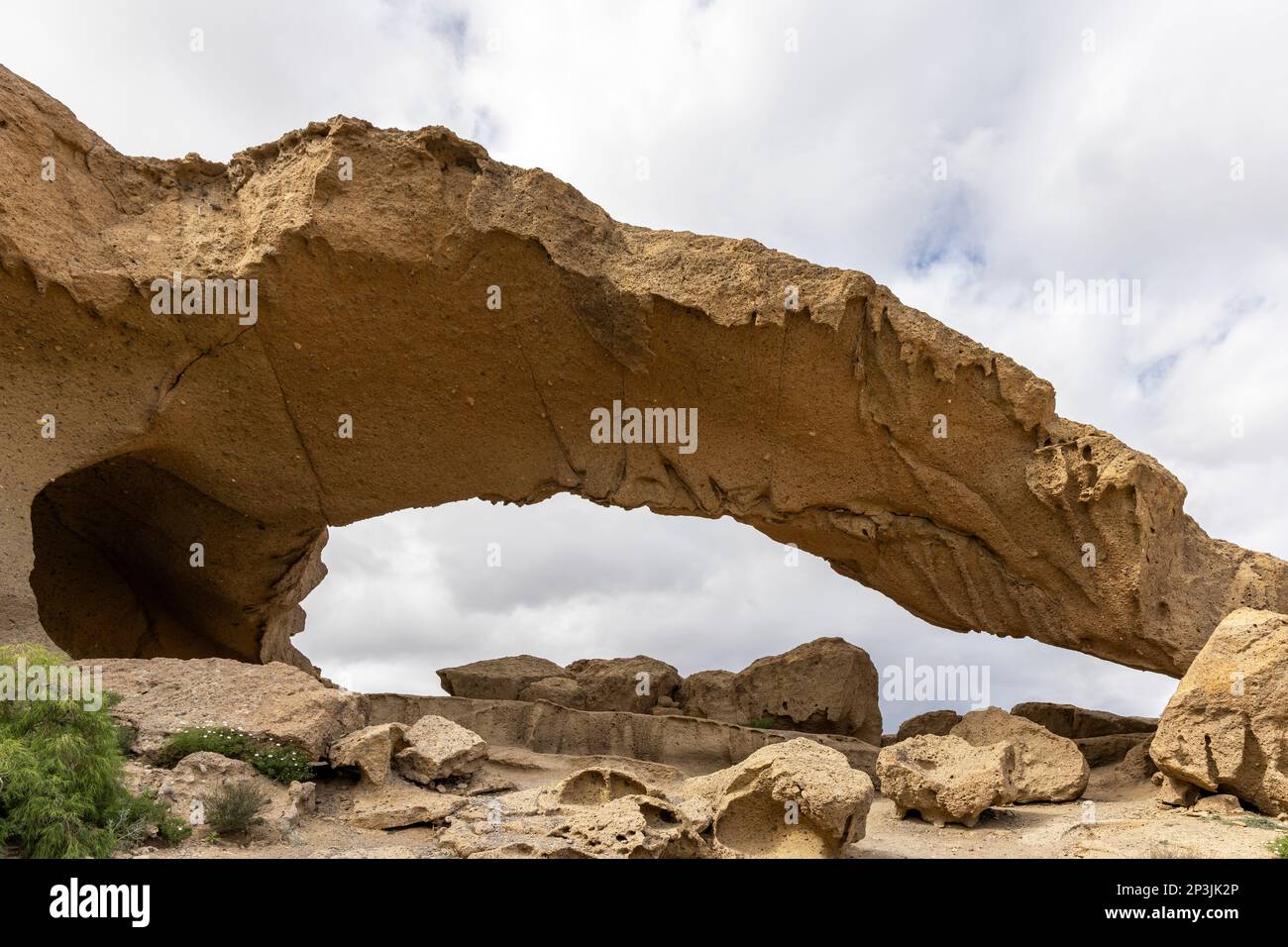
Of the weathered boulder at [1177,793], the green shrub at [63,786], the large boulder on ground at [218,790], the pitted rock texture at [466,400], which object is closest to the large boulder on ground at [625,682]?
the pitted rock texture at [466,400]

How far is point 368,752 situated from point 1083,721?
29.6 ft

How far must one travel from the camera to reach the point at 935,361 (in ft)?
33.6

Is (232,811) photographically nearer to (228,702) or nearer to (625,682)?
(228,702)

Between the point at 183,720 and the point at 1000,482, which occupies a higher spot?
the point at 1000,482

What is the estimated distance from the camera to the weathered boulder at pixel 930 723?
1230cm

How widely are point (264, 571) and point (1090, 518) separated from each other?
30.8 ft

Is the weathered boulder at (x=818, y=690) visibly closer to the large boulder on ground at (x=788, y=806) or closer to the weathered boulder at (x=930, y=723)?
the weathered boulder at (x=930, y=723)

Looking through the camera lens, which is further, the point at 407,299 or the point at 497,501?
the point at 497,501

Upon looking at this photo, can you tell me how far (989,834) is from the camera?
25.8 feet

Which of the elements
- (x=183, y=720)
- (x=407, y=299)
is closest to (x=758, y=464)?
(x=407, y=299)

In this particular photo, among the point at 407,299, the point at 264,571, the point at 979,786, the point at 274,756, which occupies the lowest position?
the point at 979,786

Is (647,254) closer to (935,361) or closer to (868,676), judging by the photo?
(935,361)

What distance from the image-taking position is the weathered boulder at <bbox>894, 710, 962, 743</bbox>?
1230 cm

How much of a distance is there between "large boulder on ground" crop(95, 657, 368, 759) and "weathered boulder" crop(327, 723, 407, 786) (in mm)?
132
